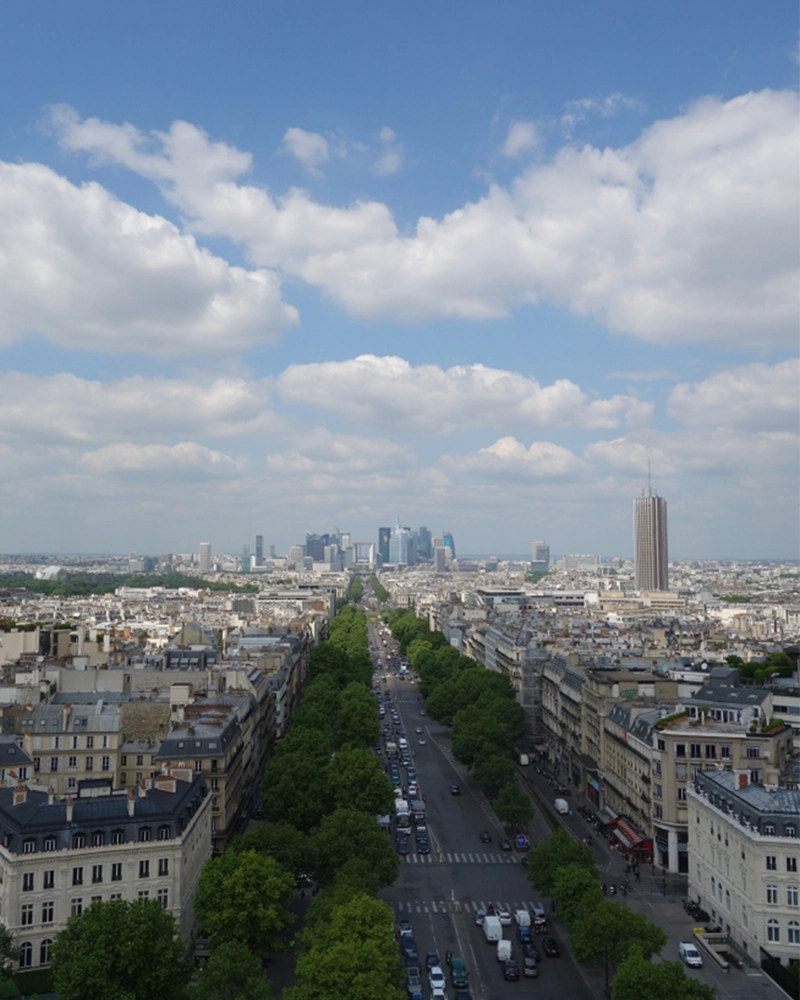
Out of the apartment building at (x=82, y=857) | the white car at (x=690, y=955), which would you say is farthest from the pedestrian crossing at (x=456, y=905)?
the apartment building at (x=82, y=857)

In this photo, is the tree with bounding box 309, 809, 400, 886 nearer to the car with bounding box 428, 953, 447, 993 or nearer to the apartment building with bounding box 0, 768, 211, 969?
the car with bounding box 428, 953, 447, 993

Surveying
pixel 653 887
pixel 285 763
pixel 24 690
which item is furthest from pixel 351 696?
pixel 653 887

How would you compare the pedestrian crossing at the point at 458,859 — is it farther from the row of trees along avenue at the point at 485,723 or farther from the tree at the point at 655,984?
the tree at the point at 655,984

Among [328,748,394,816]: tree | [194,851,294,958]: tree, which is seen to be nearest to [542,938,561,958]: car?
[194,851,294,958]: tree

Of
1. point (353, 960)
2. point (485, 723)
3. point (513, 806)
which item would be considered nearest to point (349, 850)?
point (353, 960)

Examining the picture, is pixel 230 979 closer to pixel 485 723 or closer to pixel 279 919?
pixel 279 919

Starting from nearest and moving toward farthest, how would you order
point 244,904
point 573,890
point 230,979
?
point 230,979, point 244,904, point 573,890

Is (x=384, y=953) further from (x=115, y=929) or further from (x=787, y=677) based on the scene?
(x=787, y=677)
